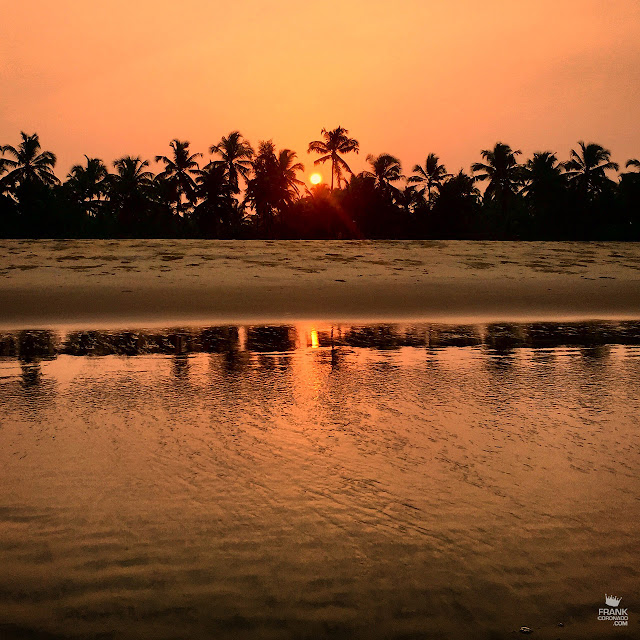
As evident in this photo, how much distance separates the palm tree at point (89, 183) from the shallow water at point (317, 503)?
2118 inches

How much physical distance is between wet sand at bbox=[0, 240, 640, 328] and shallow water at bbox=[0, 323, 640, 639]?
732 cm

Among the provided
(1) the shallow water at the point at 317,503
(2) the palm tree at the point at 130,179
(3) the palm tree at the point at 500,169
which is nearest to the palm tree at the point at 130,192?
(2) the palm tree at the point at 130,179

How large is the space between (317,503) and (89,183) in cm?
5875

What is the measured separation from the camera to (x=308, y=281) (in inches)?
777

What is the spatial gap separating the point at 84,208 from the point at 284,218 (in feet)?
53.0

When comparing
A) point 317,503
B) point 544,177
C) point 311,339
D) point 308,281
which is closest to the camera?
point 317,503

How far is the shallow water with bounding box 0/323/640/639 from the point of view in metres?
2.90

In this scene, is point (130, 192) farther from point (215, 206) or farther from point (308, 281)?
point (308, 281)

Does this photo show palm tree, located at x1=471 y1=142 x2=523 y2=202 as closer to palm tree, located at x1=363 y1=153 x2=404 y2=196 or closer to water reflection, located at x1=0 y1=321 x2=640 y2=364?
palm tree, located at x1=363 y1=153 x2=404 y2=196

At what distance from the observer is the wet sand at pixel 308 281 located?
15.4 metres

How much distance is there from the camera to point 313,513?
12.7ft

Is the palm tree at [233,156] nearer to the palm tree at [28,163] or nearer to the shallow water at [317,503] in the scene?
the palm tree at [28,163]

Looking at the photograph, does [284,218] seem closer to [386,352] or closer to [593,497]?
[386,352]

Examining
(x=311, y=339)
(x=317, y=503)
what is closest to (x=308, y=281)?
(x=311, y=339)
